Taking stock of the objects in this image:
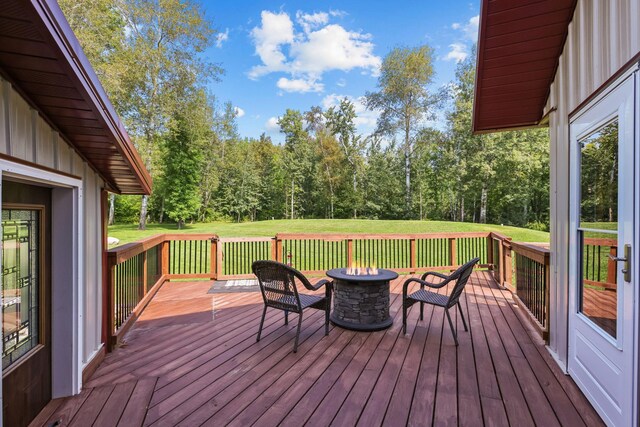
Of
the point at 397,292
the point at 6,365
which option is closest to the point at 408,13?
the point at 397,292

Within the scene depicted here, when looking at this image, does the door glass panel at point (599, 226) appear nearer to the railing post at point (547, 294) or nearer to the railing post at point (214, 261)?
the railing post at point (547, 294)

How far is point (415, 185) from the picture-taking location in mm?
21406

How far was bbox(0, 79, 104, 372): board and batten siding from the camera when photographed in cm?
163

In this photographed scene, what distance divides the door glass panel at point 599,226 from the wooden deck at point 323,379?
0.67 meters

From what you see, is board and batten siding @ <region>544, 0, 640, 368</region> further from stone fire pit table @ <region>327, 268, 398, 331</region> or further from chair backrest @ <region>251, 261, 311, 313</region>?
chair backrest @ <region>251, 261, 311, 313</region>

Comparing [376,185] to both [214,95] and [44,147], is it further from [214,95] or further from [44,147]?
[44,147]

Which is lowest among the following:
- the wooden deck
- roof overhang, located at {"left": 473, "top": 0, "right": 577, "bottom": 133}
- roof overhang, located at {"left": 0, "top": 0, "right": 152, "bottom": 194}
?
the wooden deck

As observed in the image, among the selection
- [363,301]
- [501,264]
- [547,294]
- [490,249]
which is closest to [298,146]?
[490,249]

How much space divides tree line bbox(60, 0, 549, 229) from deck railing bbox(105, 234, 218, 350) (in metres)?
7.07

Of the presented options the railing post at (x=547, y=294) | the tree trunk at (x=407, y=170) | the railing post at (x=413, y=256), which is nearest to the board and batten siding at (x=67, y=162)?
the railing post at (x=547, y=294)

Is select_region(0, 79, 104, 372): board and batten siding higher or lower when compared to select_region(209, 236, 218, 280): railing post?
higher

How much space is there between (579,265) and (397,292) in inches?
121

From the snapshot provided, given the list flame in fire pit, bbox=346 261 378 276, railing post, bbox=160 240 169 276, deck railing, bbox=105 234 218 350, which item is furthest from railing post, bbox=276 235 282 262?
flame in fire pit, bbox=346 261 378 276

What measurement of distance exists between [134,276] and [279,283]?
2010 millimetres
